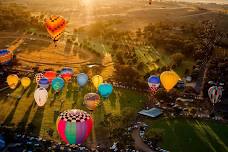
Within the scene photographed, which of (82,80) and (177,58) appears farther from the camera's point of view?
(177,58)

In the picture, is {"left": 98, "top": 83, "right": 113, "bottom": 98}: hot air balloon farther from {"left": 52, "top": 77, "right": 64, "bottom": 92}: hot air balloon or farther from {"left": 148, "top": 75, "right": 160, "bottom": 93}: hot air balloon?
{"left": 148, "top": 75, "right": 160, "bottom": 93}: hot air balloon

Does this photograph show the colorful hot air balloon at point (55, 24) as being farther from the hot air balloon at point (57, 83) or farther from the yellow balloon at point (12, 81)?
the hot air balloon at point (57, 83)

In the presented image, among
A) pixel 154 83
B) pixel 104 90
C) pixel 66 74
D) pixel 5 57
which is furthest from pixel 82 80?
pixel 5 57

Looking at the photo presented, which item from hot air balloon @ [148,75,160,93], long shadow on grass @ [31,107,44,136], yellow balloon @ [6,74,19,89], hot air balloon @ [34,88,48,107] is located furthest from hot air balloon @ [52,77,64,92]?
hot air balloon @ [148,75,160,93]

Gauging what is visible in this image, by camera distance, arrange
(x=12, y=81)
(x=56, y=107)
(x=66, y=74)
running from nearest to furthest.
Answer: (x=56, y=107)
(x=12, y=81)
(x=66, y=74)

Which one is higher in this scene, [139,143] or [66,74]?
[66,74]

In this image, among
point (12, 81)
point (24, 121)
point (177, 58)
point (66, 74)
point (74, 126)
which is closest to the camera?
point (74, 126)

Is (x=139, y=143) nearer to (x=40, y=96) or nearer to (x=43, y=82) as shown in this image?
(x=40, y=96)
